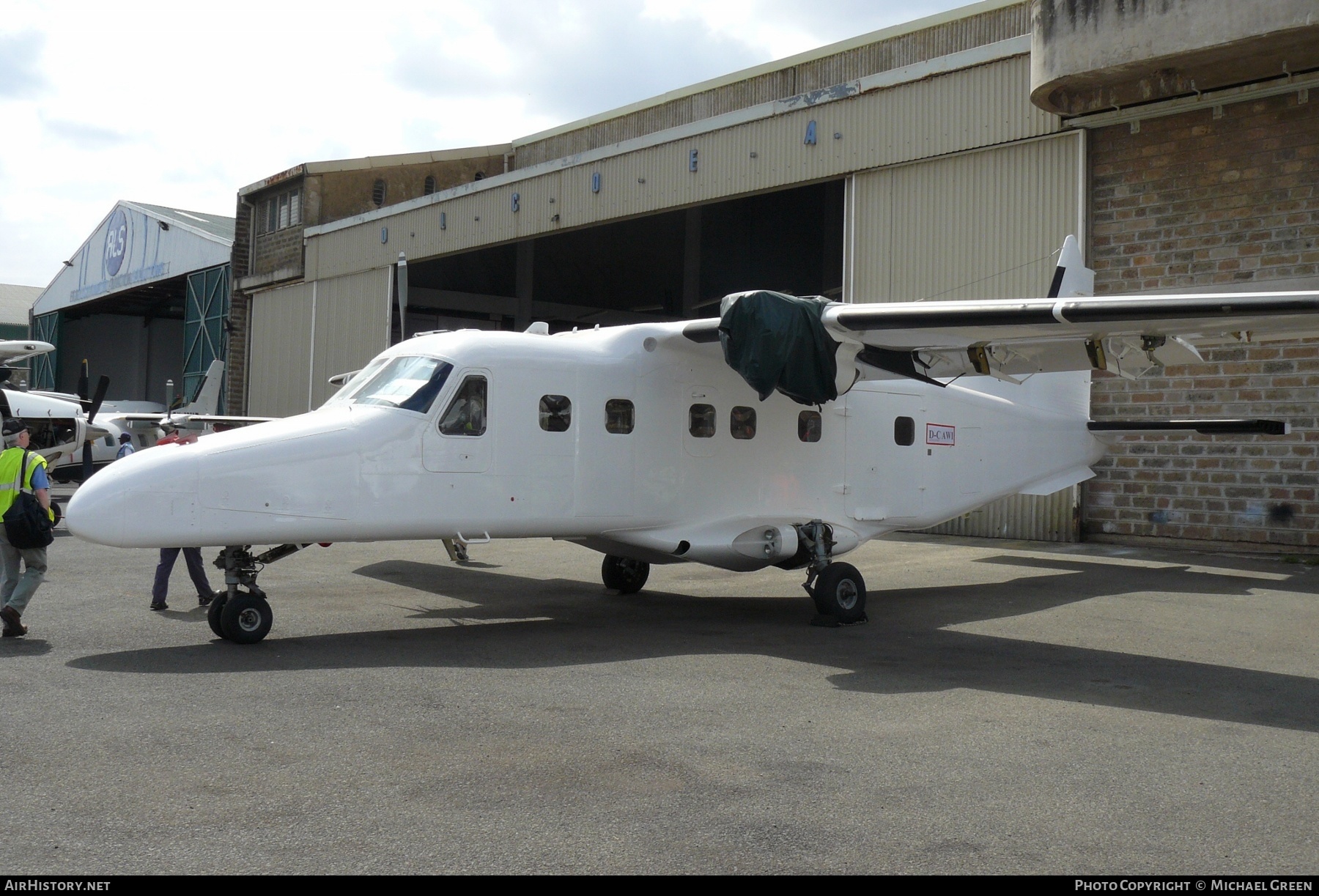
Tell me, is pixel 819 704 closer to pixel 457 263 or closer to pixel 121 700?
pixel 121 700

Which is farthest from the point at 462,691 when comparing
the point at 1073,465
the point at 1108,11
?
the point at 1108,11

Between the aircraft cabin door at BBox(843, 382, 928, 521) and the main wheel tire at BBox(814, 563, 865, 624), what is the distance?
1478mm

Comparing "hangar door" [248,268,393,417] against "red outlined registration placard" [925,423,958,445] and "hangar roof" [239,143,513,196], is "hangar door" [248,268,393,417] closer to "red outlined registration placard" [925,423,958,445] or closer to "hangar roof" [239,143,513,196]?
"hangar roof" [239,143,513,196]

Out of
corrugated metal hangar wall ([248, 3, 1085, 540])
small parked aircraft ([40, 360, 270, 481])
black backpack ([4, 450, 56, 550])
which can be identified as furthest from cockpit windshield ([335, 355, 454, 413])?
small parked aircraft ([40, 360, 270, 481])

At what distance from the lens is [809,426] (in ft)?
39.5

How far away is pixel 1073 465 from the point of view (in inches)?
574

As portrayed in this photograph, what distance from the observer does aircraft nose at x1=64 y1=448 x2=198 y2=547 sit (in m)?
8.02

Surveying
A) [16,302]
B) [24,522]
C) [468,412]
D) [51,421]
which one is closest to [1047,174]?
[468,412]

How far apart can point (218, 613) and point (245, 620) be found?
0.79 feet

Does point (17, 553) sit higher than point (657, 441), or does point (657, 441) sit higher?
point (657, 441)

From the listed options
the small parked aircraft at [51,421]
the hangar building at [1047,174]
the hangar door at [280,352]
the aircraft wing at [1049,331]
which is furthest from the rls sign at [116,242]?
the aircraft wing at [1049,331]

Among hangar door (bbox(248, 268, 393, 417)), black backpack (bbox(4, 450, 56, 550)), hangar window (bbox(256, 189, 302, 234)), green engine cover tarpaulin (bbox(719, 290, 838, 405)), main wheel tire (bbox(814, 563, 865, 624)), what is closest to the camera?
black backpack (bbox(4, 450, 56, 550))

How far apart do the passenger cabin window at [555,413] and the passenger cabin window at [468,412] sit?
0.64m

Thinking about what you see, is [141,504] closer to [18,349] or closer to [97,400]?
[18,349]
